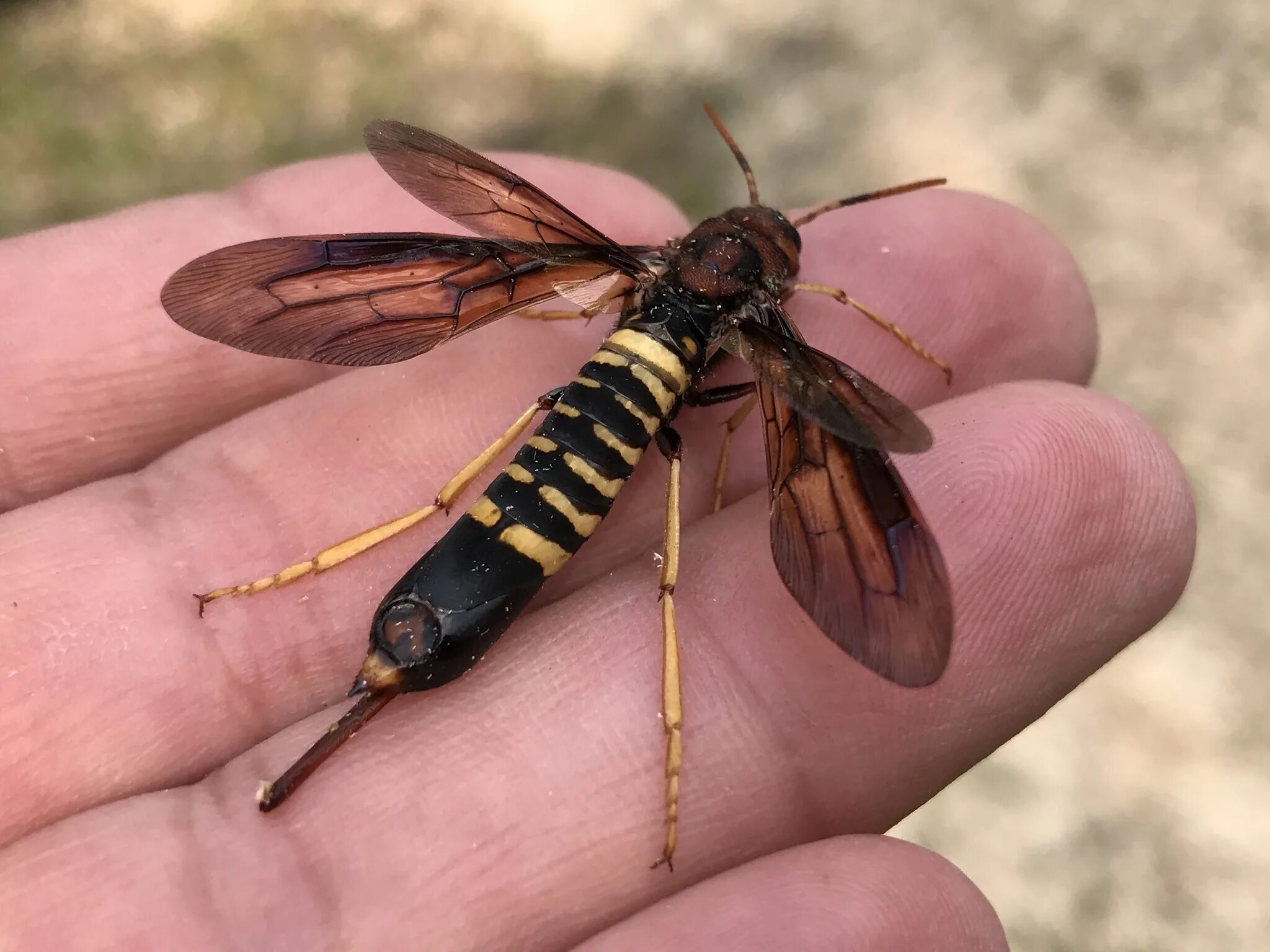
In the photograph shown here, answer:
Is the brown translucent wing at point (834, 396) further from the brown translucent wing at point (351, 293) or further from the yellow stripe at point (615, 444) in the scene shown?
the brown translucent wing at point (351, 293)

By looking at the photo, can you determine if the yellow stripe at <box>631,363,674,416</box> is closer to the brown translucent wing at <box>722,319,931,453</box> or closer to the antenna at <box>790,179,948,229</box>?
the brown translucent wing at <box>722,319,931,453</box>

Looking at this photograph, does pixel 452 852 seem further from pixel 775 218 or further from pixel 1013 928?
pixel 1013 928

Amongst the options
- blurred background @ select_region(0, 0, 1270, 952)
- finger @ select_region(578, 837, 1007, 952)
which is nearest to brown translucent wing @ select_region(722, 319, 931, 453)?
finger @ select_region(578, 837, 1007, 952)

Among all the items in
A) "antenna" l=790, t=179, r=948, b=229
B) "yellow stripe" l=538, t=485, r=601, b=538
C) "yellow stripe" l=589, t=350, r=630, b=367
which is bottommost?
"yellow stripe" l=538, t=485, r=601, b=538

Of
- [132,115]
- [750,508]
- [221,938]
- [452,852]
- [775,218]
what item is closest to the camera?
[221,938]

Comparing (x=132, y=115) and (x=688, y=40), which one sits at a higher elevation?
(x=132, y=115)

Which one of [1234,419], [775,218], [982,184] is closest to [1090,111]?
[982,184]
